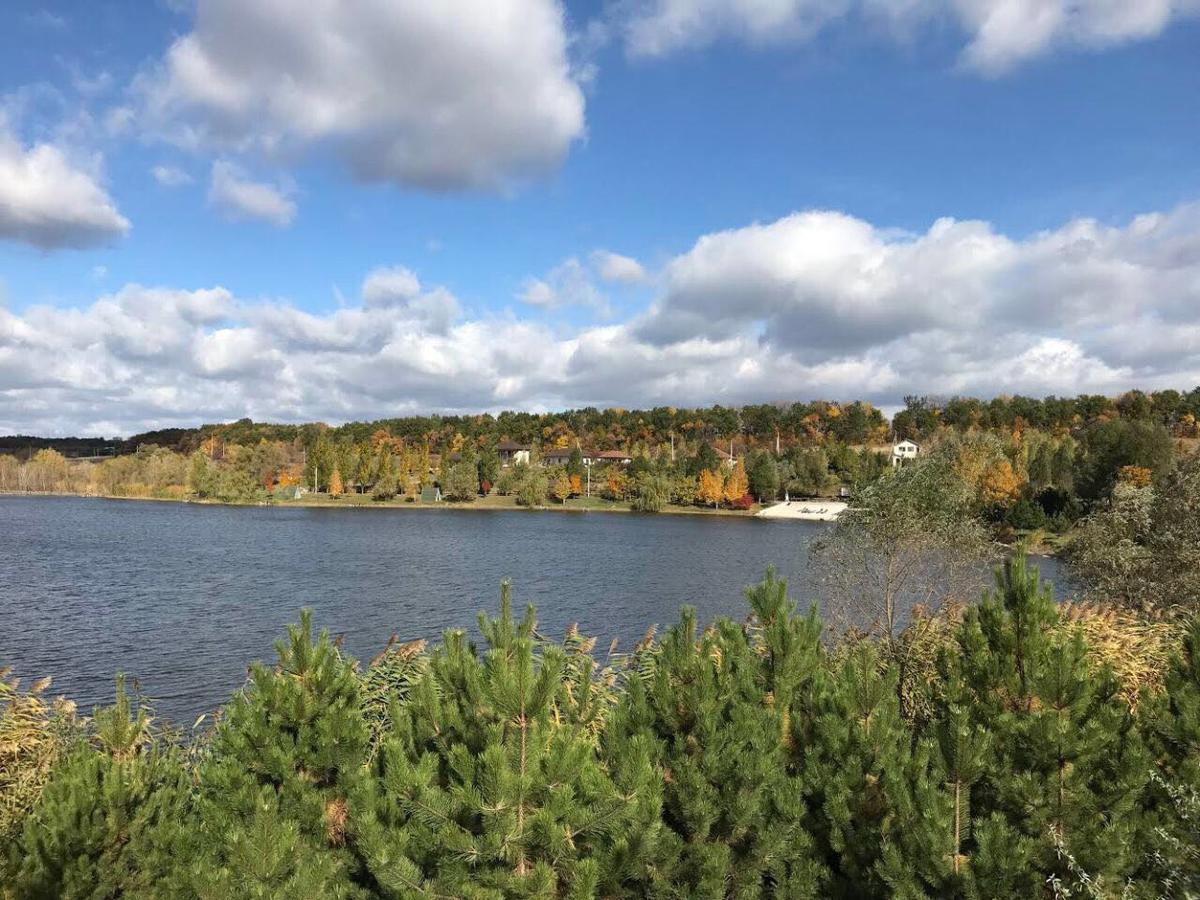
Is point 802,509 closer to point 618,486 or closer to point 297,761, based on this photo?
point 618,486

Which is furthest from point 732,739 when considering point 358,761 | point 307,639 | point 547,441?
point 547,441

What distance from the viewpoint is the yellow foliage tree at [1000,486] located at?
79.7 meters

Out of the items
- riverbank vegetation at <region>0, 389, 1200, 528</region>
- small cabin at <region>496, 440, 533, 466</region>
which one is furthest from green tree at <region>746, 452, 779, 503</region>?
small cabin at <region>496, 440, 533, 466</region>

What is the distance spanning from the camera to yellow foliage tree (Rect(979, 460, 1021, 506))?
79.7 metres

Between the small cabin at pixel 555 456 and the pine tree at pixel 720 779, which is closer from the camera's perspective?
the pine tree at pixel 720 779

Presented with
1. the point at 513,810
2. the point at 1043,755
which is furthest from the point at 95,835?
the point at 1043,755

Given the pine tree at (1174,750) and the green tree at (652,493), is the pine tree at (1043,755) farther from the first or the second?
the green tree at (652,493)

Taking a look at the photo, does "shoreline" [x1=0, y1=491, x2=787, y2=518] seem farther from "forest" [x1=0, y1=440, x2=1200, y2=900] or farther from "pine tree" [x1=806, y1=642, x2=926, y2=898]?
"forest" [x1=0, y1=440, x2=1200, y2=900]

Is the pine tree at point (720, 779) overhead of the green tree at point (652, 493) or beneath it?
overhead

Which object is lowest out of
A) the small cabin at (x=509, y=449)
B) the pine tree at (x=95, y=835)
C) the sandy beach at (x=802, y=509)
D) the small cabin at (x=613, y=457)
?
the sandy beach at (x=802, y=509)

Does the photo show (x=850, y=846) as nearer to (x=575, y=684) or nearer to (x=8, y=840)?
(x=575, y=684)

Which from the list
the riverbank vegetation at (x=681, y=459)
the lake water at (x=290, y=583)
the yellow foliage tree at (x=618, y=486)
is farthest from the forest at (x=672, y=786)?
the yellow foliage tree at (x=618, y=486)

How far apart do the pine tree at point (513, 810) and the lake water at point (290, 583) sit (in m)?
20.2

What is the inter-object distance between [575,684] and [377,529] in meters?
82.6
